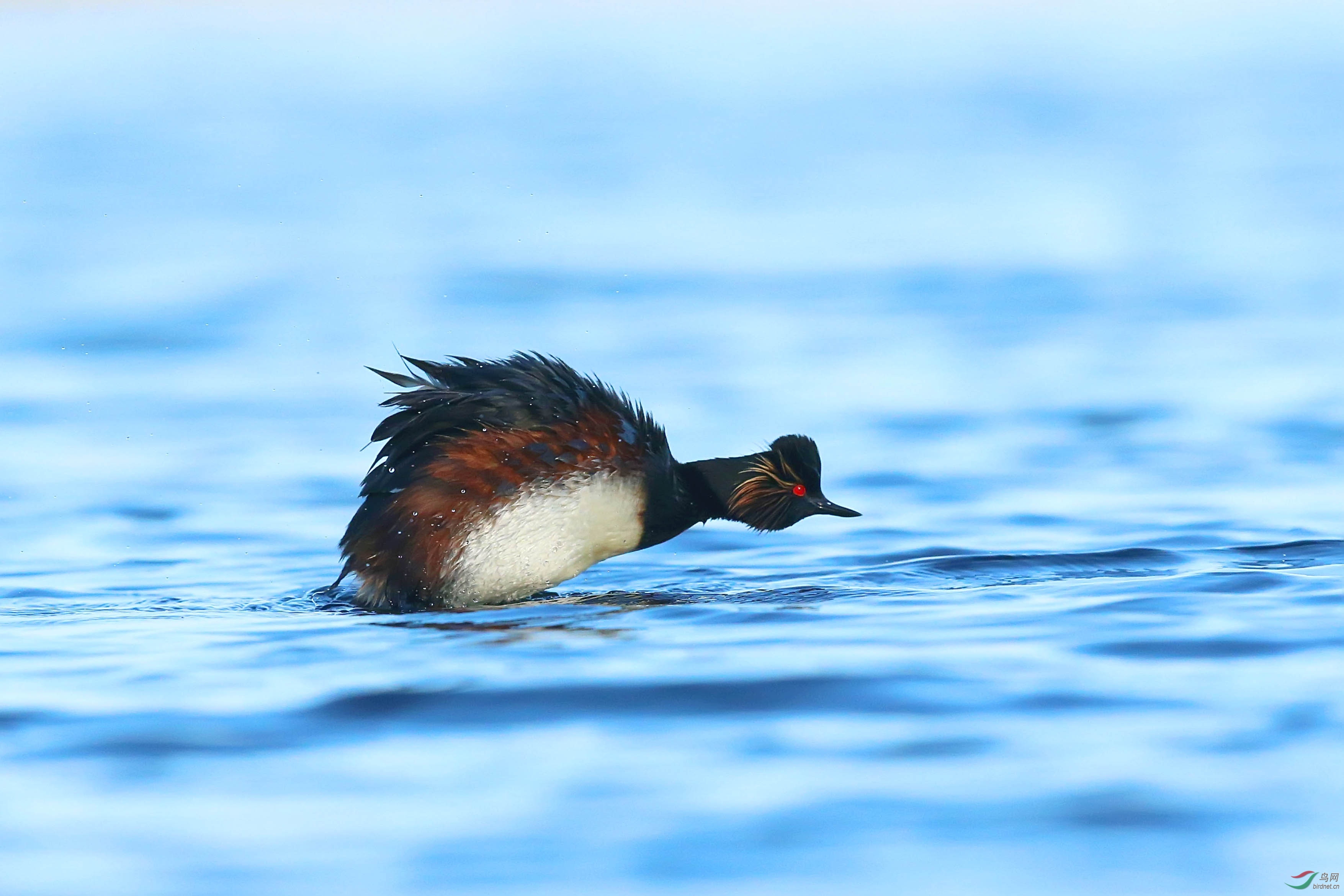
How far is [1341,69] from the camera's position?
149ft

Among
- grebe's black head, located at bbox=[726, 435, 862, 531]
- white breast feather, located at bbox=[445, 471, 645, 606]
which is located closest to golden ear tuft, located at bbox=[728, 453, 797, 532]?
grebe's black head, located at bbox=[726, 435, 862, 531]

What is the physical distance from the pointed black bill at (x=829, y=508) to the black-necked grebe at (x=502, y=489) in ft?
2.04

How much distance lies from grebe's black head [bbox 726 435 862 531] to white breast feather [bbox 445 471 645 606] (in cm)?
64

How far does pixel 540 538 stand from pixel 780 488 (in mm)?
1298

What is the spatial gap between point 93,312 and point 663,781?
514 inches

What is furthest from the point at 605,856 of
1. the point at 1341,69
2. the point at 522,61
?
the point at 522,61

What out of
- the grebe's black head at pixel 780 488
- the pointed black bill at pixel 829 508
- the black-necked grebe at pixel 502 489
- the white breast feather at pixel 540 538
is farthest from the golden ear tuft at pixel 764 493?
the white breast feather at pixel 540 538

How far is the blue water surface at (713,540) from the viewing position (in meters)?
5.47

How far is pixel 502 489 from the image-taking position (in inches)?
330

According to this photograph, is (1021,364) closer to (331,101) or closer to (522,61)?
(331,101)

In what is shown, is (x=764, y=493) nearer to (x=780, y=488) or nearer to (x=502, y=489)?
(x=780, y=488)

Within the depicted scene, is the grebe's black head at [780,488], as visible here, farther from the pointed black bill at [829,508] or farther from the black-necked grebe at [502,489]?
the black-necked grebe at [502,489]

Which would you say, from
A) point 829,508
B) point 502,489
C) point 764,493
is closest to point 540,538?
point 502,489

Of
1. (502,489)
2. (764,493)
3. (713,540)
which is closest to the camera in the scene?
(502,489)
